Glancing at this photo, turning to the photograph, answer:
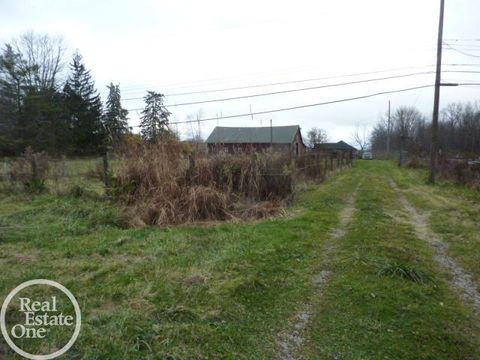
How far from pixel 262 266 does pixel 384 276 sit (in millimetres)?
1679

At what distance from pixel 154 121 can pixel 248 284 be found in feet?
39.2

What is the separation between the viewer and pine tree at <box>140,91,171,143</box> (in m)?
11.4

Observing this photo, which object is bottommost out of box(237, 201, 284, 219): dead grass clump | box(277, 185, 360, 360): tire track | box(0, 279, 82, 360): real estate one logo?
box(277, 185, 360, 360): tire track

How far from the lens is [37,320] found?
3623 mm

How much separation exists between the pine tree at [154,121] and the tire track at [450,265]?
24.4 feet

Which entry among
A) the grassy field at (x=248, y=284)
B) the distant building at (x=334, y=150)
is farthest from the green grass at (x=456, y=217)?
the distant building at (x=334, y=150)

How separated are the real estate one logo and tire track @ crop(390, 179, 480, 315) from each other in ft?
14.1

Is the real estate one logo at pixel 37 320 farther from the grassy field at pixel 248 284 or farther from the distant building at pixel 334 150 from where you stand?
the distant building at pixel 334 150

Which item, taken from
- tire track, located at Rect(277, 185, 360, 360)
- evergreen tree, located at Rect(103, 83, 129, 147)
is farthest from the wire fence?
evergreen tree, located at Rect(103, 83, 129, 147)

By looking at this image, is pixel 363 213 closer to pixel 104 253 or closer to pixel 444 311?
pixel 444 311

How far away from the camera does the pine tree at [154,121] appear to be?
1142 cm

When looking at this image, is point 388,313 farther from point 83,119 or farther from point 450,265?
point 83,119

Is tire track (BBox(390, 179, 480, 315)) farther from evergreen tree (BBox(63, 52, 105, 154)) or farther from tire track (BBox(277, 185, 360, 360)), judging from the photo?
evergreen tree (BBox(63, 52, 105, 154))

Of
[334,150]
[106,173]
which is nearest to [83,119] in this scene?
[334,150]
